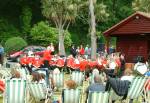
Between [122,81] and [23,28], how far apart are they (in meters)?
42.0

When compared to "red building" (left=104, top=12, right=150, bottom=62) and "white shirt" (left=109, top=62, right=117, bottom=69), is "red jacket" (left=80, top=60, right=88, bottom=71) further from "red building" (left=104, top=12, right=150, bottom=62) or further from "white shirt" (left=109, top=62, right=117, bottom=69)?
"red building" (left=104, top=12, right=150, bottom=62)

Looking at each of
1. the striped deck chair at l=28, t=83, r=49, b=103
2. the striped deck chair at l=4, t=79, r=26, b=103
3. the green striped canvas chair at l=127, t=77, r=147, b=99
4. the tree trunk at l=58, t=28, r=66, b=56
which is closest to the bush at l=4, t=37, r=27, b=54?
the tree trunk at l=58, t=28, r=66, b=56

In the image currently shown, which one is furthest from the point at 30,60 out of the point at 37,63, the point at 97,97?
the point at 97,97

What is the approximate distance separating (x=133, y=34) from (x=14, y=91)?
78.1 ft

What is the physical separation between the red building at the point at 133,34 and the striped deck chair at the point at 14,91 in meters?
22.0

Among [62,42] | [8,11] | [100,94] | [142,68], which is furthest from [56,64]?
[8,11]

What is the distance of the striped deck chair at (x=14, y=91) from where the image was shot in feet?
40.4

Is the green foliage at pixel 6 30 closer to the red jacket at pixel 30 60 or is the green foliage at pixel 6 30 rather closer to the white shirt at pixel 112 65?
the red jacket at pixel 30 60

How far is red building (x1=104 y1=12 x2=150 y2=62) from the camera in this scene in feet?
113

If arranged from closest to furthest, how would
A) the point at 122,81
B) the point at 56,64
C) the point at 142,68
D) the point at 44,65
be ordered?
the point at 122,81, the point at 142,68, the point at 44,65, the point at 56,64

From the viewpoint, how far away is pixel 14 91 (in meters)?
12.3

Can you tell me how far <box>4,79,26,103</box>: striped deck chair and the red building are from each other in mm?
21997

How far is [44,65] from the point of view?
25.4 m

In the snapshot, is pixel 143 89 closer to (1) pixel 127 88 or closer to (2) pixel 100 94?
(1) pixel 127 88
